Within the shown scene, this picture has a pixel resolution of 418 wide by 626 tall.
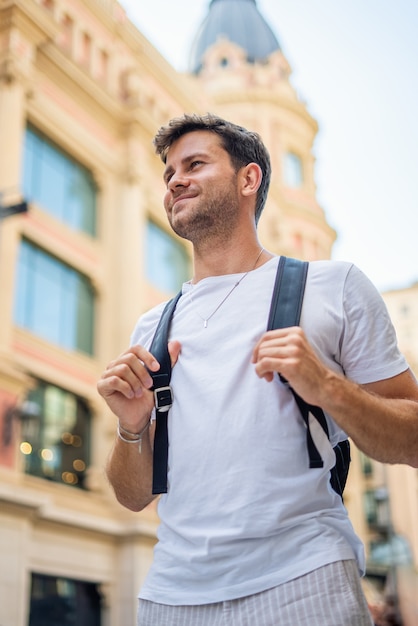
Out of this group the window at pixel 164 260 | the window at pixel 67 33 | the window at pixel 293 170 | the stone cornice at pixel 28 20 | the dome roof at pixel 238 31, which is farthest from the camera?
the dome roof at pixel 238 31

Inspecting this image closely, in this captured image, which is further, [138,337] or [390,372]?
[138,337]

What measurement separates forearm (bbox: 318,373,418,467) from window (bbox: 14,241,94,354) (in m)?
12.7

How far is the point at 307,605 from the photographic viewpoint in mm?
1609

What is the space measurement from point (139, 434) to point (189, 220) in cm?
57

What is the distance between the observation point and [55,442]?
14.4 meters

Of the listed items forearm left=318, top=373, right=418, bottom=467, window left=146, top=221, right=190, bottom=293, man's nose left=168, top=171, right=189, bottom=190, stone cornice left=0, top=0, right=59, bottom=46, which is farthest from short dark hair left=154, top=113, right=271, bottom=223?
window left=146, top=221, right=190, bottom=293

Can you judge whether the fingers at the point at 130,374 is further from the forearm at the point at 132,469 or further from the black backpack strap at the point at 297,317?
the black backpack strap at the point at 297,317

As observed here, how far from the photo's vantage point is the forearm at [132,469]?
2.06m

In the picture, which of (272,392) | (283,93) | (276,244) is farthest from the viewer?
(283,93)

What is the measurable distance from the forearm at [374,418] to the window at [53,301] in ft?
41.7

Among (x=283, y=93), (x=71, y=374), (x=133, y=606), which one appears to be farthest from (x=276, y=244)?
(x=133, y=606)

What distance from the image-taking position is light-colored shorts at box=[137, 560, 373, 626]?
5.25ft

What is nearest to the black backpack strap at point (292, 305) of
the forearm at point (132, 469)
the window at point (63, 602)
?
the forearm at point (132, 469)

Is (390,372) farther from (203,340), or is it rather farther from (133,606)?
(133,606)
